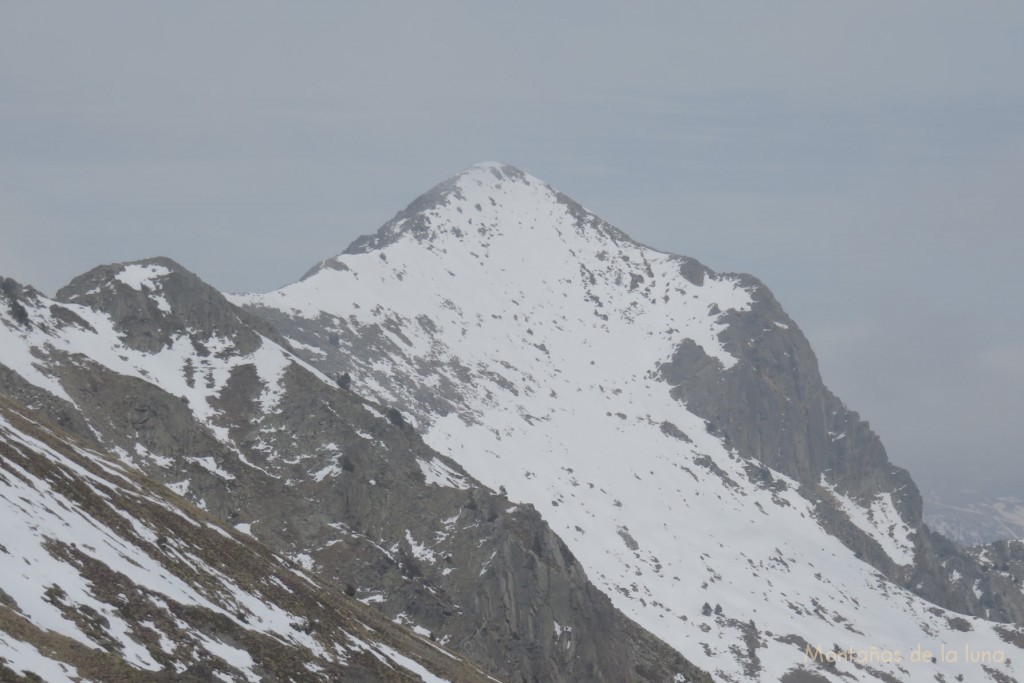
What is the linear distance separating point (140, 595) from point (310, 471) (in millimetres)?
75038

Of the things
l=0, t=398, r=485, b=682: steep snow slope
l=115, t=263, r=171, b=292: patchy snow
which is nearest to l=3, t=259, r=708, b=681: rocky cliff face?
l=115, t=263, r=171, b=292: patchy snow

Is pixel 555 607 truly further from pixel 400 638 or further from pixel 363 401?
pixel 400 638

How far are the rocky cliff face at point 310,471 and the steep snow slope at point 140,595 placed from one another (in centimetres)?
3278

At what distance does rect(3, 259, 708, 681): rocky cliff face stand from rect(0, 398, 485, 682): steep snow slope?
3278cm

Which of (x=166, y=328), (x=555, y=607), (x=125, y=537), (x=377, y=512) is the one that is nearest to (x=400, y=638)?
(x=125, y=537)

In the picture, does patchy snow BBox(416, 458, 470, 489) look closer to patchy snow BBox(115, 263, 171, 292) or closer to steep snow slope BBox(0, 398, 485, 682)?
patchy snow BBox(115, 263, 171, 292)

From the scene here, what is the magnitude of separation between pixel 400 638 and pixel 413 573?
39.5m

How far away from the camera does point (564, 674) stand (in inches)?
4953

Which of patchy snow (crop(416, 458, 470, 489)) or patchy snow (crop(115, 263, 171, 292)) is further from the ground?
patchy snow (crop(115, 263, 171, 292))

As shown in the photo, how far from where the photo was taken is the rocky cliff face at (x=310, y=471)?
112 metres

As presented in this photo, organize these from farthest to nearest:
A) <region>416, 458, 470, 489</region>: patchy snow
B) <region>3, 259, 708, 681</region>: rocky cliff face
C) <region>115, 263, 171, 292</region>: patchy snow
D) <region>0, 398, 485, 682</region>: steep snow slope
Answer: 1. <region>115, 263, 171, 292</region>: patchy snow
2. <region>416, 458, 470, 489</region>: patchy snow
3. <region>3, 259, 708, 681</region>: rocky cliff face
4. <region>0, 398, 485, 682</region>: steep snow slope

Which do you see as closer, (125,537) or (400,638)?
(125,537)

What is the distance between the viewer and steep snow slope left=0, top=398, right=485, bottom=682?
4122 cm

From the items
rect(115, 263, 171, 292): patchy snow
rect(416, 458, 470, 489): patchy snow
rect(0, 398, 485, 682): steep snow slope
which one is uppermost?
rect(115, 263, 171, 292): patchy snow
